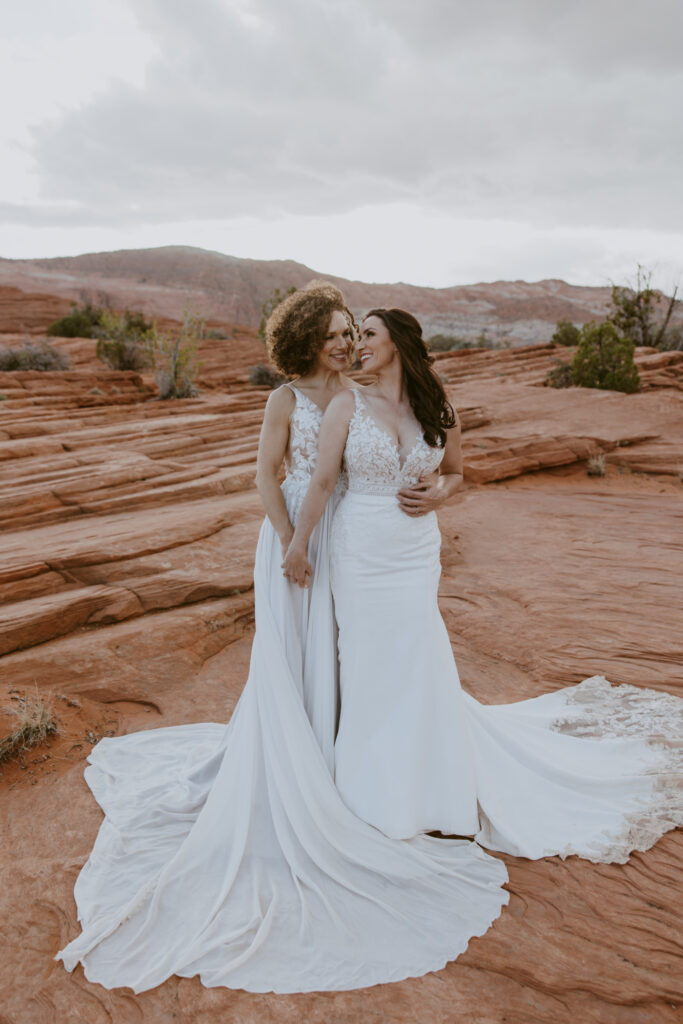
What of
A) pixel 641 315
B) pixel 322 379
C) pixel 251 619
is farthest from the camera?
pixel 641 315

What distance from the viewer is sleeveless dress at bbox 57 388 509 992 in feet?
8.25

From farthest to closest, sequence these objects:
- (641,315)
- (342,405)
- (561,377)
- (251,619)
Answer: (641,315) < (561,377) < (251,619) < (342,405)

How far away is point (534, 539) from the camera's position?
7.83 meters

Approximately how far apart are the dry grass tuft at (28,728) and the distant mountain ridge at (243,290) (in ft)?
147

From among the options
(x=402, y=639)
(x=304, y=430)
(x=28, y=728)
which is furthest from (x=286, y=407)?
(x=28, y=728)

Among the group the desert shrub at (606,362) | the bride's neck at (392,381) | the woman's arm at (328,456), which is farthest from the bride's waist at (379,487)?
the desert shrub at (606,362)

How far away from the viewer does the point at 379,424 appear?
293 centimetres

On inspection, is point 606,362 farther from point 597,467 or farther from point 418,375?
point 418,375

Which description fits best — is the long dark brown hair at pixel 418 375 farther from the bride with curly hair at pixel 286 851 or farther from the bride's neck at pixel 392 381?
the bride with curly hair at pixel 286 851

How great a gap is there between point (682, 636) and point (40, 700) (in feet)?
15.2

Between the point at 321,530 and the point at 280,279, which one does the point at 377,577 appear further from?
the point at 280,279

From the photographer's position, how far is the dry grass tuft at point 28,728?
4070 millimetres

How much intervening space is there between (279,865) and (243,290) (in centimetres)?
6271

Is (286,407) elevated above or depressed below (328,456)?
above
